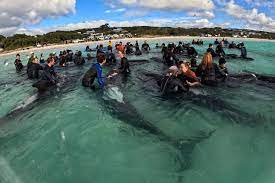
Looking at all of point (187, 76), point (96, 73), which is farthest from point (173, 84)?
point (96, 73)

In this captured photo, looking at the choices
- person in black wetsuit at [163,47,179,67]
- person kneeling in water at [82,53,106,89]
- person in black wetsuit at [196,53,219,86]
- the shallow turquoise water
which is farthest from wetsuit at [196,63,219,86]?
person in black wetsuit at [163,47,179,67]

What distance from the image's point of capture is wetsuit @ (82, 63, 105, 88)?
15.2 meters

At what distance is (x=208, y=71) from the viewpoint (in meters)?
14.6

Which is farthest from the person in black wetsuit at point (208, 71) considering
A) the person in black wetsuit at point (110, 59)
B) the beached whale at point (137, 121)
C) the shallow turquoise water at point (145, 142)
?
the person in black wetsuit at point (110, 59)

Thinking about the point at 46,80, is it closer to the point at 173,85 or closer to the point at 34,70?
the point at 34,70

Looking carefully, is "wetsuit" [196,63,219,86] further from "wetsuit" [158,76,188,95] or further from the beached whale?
the beached whale

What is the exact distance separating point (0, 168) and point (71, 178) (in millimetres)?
2313

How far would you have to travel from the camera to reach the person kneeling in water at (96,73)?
50.0 feet

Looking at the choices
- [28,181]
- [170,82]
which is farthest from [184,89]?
[28,181]

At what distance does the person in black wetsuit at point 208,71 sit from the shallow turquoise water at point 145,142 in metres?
0.55

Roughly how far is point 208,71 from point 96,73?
19.1ft

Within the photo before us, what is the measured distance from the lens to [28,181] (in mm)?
7629

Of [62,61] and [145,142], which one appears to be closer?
[145,142]

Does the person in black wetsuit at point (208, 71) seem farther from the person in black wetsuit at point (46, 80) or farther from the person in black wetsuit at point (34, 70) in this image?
the person in black wetsuit at point (34, 70)
